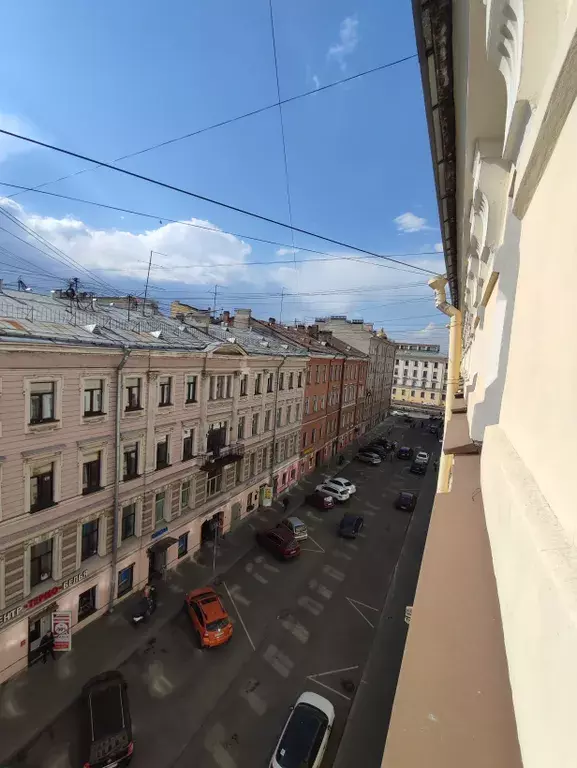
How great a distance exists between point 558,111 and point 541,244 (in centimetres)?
52

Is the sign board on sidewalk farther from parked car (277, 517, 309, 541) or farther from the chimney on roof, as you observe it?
the chimney on roof

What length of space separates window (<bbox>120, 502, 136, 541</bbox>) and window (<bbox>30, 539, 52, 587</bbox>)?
2932mm

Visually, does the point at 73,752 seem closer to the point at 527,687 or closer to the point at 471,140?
the point at 527,687

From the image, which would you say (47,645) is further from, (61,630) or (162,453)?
(162,453)

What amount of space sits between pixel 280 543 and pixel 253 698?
27.6 ft

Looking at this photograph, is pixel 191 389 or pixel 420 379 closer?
pixel 191 389

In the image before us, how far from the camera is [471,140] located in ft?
9.46

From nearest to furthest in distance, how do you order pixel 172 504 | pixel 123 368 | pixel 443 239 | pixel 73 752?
pixel 443 239 < pixel 73 752 < pixel 123 368 < pixel 172 504

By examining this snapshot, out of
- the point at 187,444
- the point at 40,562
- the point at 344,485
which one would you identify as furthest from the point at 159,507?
the point at 344,485

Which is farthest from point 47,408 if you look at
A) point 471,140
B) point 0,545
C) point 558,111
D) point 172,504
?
point 558,111

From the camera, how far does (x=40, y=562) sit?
1308 cm

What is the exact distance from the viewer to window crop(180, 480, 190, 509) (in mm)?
18986

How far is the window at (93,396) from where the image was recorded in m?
13.7

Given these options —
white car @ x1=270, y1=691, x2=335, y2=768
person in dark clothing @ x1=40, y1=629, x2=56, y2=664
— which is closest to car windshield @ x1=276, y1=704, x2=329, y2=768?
white car @ x1=270, y1=691, x2=335, y2=768
